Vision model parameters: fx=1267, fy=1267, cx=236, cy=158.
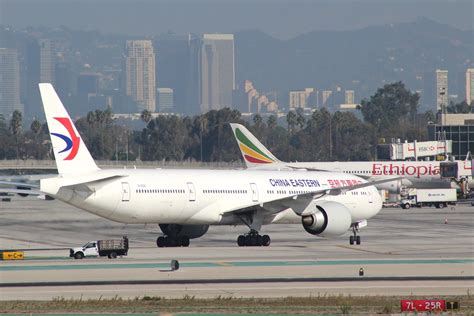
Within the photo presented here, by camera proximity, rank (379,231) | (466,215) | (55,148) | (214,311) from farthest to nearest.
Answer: (466,215)
(379,231)
(55,148)
(214,311)

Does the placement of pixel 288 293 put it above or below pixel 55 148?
below

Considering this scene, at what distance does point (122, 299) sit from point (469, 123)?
126 m

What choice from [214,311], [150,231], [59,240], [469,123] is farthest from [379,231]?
[469,123]

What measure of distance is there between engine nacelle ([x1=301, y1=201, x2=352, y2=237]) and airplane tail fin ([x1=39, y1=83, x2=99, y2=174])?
1103 cm

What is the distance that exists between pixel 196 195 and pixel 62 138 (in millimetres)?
7623

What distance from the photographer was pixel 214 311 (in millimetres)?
35469

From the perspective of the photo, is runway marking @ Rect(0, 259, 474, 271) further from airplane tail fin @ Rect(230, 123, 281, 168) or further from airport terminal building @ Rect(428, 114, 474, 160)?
airport terminal building @ Rect(428, 114, 474, 160)

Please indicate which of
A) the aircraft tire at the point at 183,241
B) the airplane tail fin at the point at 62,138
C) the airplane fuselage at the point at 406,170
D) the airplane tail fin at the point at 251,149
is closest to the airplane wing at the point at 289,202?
the aircraft tire at the point at 183,241

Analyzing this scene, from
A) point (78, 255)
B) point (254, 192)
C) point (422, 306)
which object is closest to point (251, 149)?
point (254, 192)

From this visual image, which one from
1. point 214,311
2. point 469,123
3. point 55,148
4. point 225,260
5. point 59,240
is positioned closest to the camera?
point 214,311

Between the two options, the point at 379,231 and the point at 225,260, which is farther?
the point at 379,231

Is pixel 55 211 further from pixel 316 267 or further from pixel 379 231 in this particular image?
pixel 316 267

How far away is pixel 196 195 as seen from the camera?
58.9 meters

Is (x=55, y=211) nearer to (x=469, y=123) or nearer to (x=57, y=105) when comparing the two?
(x=57, y=105)
